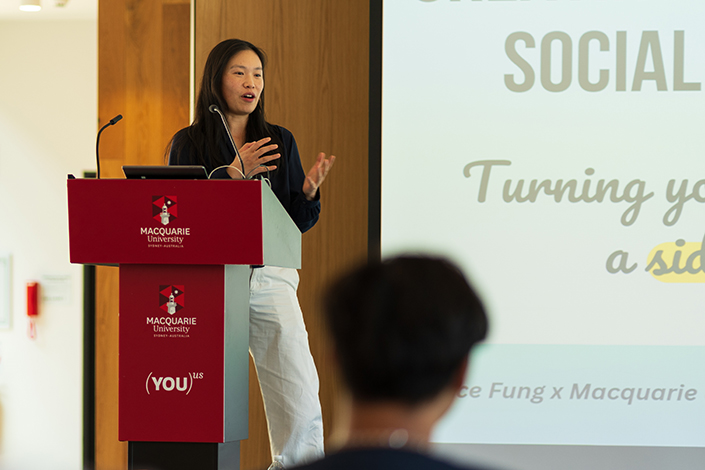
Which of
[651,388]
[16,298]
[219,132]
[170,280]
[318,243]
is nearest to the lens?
[170,280]

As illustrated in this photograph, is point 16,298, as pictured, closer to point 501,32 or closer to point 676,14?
point 501,32

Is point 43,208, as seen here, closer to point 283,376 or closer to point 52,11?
point 52,11

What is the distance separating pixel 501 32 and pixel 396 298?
222cm

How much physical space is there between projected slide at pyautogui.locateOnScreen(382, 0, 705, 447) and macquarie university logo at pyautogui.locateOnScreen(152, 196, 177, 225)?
4.36 ft

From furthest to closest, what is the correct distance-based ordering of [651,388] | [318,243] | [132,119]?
[132,119] → [318,243] → [651,388]

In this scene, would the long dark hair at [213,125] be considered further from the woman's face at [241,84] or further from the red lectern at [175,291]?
the red lectern at [175,291]

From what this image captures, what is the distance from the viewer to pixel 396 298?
0.61 meters

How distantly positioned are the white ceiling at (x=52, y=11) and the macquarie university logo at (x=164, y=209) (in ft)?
11.7

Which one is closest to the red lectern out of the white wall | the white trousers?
the white trousers

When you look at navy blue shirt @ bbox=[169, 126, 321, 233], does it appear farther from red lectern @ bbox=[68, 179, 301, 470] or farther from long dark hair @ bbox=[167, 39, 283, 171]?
red lectern @ bbox=[68, 179, 301, 470]

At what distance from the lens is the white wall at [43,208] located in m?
4.57

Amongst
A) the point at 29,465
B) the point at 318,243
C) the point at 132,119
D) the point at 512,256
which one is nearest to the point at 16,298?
the point at 132,119

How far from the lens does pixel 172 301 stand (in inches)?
55.5

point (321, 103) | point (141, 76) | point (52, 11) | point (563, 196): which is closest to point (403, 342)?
point (563, 196)
